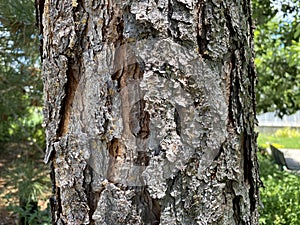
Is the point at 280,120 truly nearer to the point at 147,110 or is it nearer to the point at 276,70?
the point at 276,70

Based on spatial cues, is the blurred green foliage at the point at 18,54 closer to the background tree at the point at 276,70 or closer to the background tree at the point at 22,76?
the background tree at the point at 22,76

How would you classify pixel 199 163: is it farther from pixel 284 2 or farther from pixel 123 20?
pixel 284 2

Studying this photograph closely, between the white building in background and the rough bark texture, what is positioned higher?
the white building in background

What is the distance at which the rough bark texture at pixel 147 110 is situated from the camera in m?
0.82

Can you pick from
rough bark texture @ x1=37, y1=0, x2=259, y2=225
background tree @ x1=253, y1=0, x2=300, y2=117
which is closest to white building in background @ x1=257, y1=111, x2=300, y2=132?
background tree @ x1=253, y1=0, x2=300, y2=117

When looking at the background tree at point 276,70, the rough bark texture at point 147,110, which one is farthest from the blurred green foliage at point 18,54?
the background tree at point 276,70

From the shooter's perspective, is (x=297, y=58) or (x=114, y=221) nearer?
(x=114, y=221)

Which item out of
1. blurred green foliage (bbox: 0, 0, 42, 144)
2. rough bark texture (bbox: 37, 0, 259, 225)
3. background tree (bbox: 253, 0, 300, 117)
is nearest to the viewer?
rough bark texture (bbox: 37, 0, 259, 225)

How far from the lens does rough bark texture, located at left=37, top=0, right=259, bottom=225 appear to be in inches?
32.3

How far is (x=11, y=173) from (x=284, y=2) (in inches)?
113

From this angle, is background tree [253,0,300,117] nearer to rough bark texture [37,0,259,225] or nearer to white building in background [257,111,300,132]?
rough bark texture [37,0,259,225]

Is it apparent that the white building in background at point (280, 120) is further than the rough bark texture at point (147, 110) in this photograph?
Yes

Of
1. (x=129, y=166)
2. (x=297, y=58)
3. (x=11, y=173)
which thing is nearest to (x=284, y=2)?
(x=297, y=58)

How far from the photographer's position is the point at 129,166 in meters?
0.83
